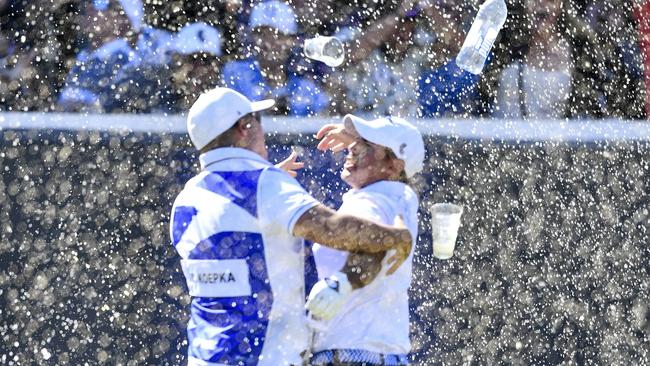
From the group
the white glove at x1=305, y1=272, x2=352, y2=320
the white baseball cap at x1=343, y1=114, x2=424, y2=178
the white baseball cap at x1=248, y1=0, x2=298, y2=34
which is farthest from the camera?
the white baseball cap at x1=248, y1=0, x2=298, y2=34

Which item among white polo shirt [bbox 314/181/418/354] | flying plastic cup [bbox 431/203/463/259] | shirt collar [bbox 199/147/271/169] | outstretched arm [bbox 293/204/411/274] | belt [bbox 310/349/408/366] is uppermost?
shirt collar [bbox 199/147/271/169]

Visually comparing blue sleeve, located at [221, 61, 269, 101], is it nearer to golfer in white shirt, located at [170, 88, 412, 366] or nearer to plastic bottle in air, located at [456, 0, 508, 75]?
plastic bottle in air, located at [456, 0, 508, 75]

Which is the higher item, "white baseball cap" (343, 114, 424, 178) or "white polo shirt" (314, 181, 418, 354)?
"white baseball cap" (343, 114, 424, 178)

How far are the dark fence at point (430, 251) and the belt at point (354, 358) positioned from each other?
1.21 meters

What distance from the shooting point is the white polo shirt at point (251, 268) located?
3939 mm

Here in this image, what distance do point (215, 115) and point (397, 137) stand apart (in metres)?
0.58

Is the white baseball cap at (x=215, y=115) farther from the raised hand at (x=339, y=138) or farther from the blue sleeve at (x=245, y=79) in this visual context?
the blue sleeve at (x=245, y=79)

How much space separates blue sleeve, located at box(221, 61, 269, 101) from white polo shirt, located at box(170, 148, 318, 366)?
81.9 inches

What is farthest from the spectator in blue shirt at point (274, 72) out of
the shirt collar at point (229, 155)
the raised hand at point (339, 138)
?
the shirt collar at point (229, 155)

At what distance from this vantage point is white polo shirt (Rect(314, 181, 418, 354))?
13.1ft

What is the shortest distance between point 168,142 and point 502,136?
1.38 metres

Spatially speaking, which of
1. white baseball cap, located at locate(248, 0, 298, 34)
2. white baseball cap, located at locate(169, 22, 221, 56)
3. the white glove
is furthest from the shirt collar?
white baseball cap, located at locate(248, 0, 298, 34)

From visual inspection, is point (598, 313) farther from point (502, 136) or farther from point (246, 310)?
point (246, 310)

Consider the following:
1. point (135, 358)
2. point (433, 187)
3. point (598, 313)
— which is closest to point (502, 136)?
point (433, 187)
